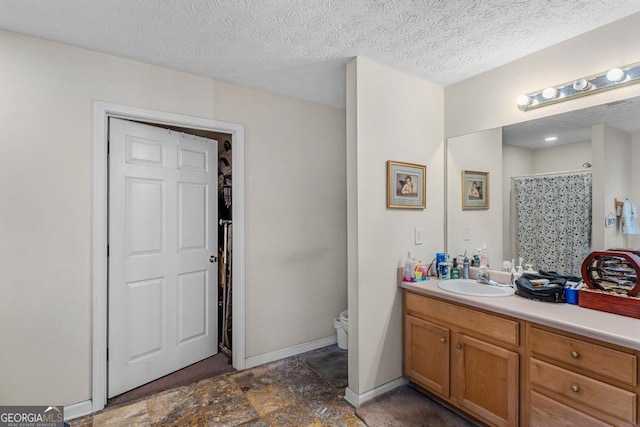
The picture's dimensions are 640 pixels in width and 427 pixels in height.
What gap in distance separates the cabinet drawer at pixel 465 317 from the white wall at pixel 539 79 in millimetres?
1362

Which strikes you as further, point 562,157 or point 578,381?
point 562,157

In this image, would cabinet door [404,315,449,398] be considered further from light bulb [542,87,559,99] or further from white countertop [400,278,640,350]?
light bulb [542,87,559,99]

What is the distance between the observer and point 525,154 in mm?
2123

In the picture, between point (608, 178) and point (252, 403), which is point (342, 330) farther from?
point (608, 178)

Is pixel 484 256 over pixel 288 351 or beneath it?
over

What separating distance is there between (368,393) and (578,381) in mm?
1227

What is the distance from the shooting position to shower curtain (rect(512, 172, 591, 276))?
6.12 feet

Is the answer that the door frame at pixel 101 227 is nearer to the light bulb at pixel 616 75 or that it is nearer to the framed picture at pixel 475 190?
the framed picture at pixel 475 190

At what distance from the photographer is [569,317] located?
1480mm

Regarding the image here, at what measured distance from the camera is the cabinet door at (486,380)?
1649 mm

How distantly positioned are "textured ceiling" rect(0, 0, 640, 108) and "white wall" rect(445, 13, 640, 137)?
7cm

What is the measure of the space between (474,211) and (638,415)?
1477 millimetres

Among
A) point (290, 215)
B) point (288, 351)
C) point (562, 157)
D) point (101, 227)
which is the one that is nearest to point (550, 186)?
point (562, 157)

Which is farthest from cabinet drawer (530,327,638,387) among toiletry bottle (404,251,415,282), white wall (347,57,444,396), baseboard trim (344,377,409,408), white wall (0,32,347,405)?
white wall (0,32,347,405)
